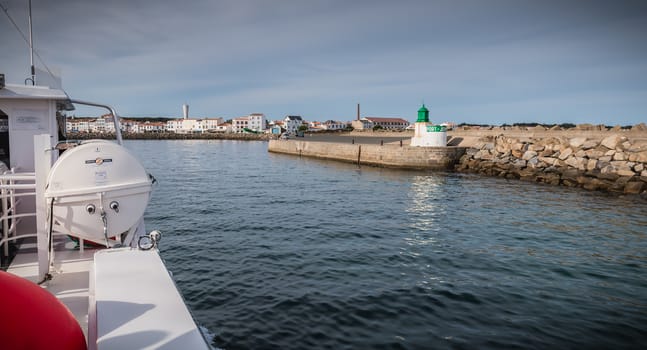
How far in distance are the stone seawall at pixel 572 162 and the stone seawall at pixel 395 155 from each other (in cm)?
119

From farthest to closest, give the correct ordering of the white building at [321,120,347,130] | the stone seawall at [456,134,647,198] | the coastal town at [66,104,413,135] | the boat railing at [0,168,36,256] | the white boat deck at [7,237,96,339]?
1. the white building at [321,120,347,130]
2. the coastal town at [66,104,413,135]
3. the stone seawall at [456,134,647,198]
4. the boat railing at [0,168,36,256]
5. the white boat deck at [7,237,96,339]

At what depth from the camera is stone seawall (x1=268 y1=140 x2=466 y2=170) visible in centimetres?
3159

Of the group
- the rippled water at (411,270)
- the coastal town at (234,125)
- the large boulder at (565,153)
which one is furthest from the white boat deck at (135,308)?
the coastal town at (234,125)

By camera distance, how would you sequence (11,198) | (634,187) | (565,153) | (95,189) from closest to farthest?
(95,189) → (11,198) → (634,187) → (565,153)

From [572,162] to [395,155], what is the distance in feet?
42.4

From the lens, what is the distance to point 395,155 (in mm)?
33219

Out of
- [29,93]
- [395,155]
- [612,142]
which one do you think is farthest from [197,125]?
[29,93]

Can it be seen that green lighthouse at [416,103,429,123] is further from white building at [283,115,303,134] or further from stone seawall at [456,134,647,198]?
white building at [283,115,303,134]

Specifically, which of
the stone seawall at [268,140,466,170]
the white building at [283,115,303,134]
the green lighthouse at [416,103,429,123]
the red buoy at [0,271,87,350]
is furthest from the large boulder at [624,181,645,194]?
the white building at [283,115,303,134]

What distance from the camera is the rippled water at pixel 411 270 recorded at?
19.9 ft

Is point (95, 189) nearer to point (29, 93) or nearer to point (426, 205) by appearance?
point (29, 93)

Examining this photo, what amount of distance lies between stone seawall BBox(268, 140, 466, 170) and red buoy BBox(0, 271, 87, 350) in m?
31.0

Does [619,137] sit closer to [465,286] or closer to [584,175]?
[584,175]

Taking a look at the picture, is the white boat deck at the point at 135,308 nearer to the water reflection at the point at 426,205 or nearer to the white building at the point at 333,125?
the water reflection at the point at 426,205
